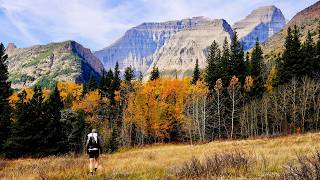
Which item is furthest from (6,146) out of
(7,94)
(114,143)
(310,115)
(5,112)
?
(310,115)

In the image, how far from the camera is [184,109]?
86312 mm

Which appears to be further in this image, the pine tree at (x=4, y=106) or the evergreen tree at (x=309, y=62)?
the evergreen tree at (x=309, y=62)

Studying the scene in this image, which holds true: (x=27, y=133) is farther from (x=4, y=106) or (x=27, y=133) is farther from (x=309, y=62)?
(x=309, y=62)

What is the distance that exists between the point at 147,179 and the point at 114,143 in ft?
196

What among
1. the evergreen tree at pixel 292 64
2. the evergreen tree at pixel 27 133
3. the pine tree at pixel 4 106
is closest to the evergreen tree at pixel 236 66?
the evergreen tree at pixel 292 64

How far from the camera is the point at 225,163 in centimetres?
1548

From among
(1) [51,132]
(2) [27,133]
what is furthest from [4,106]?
(1) [51,132]

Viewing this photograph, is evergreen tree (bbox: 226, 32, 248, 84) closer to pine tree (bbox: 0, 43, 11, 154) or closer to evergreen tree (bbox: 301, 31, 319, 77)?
evergreen tree (bbox: 301, 31, 319, 77)

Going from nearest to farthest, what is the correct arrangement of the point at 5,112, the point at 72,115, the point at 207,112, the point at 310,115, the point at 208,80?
the point at 5,112, the point at 310,115, the point at 72,115, the point at 207,112, the point at 208,80

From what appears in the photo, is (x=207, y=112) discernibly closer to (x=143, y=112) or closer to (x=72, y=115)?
(x=143, y=112)

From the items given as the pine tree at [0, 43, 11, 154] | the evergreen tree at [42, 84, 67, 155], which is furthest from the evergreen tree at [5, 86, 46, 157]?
the pine tree at [0, 43, 11, 154]

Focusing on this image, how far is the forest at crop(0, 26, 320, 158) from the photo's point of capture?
53.8 metres

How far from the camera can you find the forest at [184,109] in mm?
53812

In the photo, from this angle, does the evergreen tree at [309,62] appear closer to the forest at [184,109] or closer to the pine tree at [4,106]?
the forest at [184,109]
